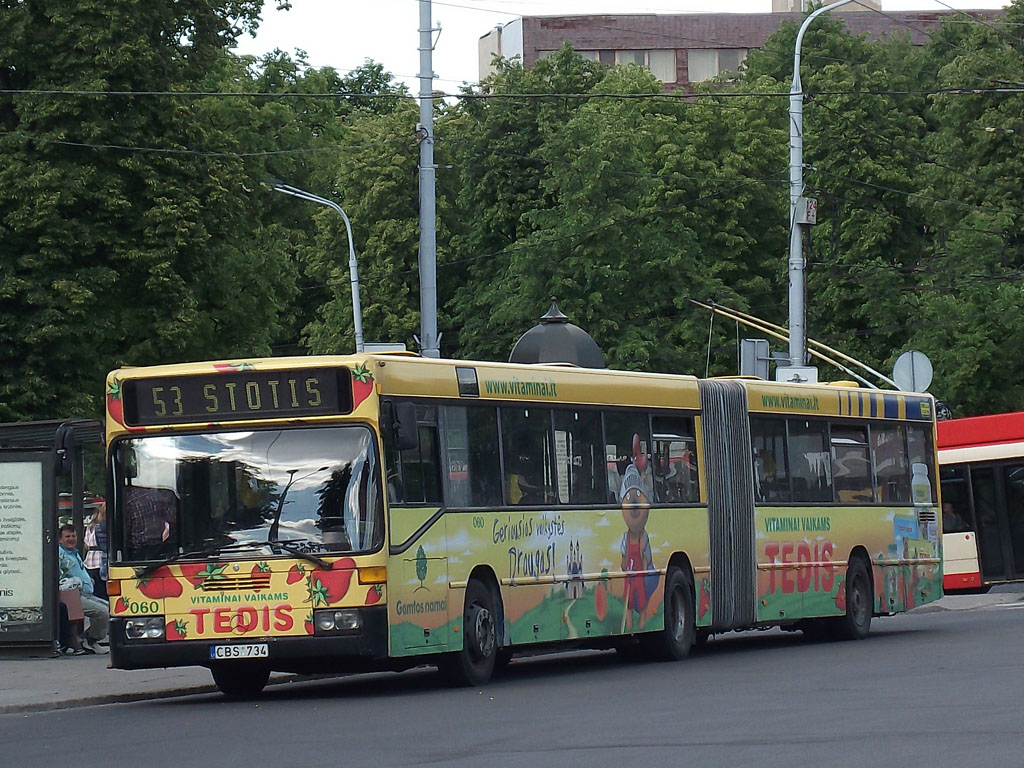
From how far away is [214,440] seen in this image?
15602mm

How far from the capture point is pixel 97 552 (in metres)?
25.5

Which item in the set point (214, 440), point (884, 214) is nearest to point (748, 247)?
point (884, 214)

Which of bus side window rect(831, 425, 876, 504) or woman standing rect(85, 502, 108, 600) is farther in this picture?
woman standing rect(85, 502, 108, 600)

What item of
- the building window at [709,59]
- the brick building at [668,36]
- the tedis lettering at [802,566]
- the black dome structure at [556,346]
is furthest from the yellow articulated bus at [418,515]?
the building window at [709,59]

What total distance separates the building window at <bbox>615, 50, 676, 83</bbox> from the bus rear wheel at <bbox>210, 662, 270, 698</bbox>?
232ft

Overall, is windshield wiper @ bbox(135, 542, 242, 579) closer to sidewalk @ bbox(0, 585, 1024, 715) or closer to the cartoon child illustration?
sidewalk @ bbox(0, 585, 1024, 715)

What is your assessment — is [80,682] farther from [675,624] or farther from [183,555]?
[675,624]

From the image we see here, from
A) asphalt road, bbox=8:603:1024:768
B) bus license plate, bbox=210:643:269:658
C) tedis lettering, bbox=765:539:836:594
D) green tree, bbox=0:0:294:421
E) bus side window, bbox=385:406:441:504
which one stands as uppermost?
green tree, bbox=0:0:294:421

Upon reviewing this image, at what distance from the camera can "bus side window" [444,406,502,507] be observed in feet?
54.0

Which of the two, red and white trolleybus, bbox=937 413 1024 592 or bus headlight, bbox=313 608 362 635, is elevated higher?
red and white trolleybus, bbox=937 413 1024 592

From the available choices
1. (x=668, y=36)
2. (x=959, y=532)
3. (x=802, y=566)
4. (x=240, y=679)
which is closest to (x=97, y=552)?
(x=802, y=566)

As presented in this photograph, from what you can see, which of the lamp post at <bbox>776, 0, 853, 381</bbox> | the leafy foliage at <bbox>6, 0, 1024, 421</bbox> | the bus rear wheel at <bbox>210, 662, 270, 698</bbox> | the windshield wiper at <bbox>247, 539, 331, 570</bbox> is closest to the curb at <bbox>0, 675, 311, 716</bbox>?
the bus rear wheel at <bbox>210, 662, 270, 698</bbox>

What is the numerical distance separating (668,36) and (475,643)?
72821 mm

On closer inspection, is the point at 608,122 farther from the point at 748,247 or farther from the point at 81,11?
the point at 81,11
